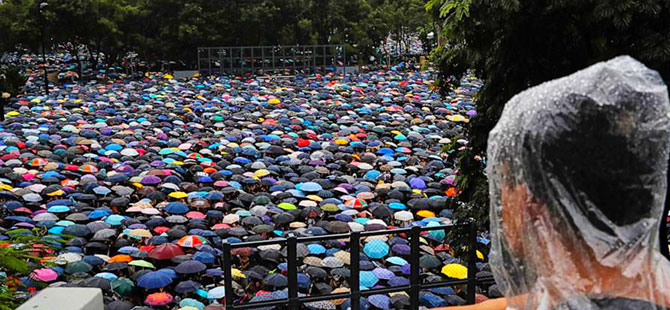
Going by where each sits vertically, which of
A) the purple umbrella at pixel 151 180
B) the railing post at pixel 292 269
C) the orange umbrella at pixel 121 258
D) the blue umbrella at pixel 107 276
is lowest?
the orange umbrella at pixel 121 258

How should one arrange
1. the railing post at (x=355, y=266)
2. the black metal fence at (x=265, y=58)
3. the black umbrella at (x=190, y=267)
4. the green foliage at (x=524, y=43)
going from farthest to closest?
the black metal fence at (x=265, y=58)
the black umbrella at (x=190, y=267)
the railing post at (x=355, y=266)
the green foliage at (x=524, y=43)

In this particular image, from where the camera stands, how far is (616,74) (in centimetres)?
261

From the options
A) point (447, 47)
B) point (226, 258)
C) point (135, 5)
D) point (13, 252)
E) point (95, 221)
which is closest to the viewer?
point (13, 252)

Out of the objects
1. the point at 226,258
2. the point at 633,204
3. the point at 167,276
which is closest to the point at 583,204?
the point at 633,204

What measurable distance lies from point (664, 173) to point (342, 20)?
42.4 metres

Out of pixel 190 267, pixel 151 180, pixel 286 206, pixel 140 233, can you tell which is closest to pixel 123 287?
pixel 190 267

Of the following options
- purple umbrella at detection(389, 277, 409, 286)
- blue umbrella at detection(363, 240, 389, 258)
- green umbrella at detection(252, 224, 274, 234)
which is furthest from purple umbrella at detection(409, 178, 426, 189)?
purple umbrella at detection(389, 277, 409, 286)

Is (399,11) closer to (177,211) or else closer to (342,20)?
(342,20)

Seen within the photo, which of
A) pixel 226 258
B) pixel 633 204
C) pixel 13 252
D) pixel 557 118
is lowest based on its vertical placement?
pixel 226 258

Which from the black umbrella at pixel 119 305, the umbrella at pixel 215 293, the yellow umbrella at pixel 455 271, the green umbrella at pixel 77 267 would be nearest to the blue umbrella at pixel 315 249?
the umbrella at pixel 215 293

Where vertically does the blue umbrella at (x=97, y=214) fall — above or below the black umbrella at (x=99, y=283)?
above

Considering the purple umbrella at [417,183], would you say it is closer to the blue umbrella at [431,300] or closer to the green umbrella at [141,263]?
the blue umbrella at [431,300]

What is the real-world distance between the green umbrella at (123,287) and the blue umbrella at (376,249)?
12.1 ft

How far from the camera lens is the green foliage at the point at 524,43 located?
18.4 feet
